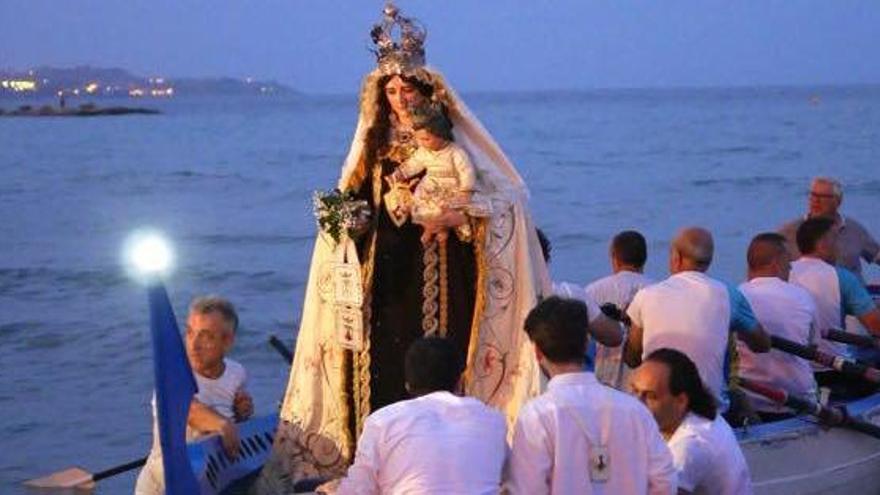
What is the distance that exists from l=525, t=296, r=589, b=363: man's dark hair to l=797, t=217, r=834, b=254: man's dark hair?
170 inches

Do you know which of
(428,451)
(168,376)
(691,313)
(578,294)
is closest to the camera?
(428,451)

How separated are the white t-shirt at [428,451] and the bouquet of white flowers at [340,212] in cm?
156

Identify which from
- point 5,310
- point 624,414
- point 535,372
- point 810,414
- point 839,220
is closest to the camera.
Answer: point 624,414

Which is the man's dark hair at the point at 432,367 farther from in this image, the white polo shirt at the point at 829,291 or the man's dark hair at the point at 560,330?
the white polo shirt at the point at 829,291

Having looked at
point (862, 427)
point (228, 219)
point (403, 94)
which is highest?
point (403, 94)

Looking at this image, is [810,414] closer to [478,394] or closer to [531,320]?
A: [478,394]

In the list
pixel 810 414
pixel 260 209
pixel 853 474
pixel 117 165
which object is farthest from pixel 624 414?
pixel 117 165

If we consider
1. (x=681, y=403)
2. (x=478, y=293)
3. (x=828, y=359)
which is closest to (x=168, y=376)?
(x=478, y=293)

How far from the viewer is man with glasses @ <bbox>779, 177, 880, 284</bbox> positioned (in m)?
10.3

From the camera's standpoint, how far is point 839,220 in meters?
10.6

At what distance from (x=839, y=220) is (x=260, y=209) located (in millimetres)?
23887

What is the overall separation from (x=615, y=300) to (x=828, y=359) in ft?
3.51

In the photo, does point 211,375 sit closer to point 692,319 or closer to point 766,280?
A: point 692,319

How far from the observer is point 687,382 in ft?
17.6
